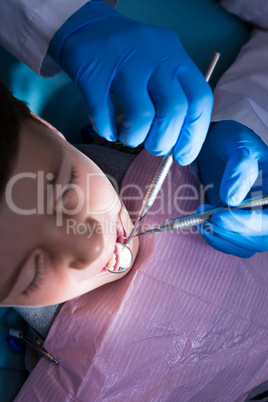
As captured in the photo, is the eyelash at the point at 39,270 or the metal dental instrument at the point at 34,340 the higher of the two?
the eyelash at the point at 39,270

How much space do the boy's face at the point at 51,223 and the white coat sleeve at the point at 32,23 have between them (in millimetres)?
295

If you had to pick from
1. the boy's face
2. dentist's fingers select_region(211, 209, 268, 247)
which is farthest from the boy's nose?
dentist's fingers select_region(211, 209, 268, 247)

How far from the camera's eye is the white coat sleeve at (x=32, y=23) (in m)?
0.91

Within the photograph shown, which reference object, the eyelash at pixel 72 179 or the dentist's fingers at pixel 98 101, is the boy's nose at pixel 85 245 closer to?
the eyelash at pixel 72 179

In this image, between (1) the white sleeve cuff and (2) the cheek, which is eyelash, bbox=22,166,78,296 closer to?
(2) the cheek

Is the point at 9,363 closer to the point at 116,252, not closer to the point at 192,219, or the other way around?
the point at 116,252

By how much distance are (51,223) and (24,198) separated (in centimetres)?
9

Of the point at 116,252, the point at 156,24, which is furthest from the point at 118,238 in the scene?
the point at 156,24

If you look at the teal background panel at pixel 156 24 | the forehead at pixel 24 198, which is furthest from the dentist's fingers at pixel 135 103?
the teal background panel at pixel 156 24

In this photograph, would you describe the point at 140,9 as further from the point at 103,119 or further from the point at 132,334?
the point at 132,334

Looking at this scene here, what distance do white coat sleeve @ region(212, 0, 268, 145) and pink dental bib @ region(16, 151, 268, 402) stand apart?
0.83 feet

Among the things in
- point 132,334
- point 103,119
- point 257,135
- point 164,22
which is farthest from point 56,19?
point 132,334

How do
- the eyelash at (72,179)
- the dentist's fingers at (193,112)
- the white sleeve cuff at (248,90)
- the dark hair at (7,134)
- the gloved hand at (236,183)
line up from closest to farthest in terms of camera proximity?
the dark hair at (7,134) → the eyelash at (72,179) → the dentist's fingers at (193,112) → the gloved hand at (236,183) → the white sleeve cuff at (248,90)

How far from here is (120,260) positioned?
97 cm
